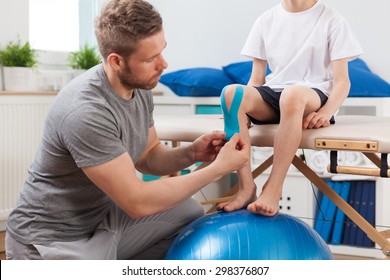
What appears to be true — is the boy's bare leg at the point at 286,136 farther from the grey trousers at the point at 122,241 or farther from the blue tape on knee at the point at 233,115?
the grey trousers at the point at 122,241

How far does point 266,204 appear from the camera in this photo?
195 cm

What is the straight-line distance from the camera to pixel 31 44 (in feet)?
12.2

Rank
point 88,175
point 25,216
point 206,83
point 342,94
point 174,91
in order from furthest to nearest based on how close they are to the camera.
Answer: point 174,91 → point 206,83 → point 342,94 → point 25,216 → point 88,175

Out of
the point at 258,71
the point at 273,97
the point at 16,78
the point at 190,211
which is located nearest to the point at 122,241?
the point at 190,211

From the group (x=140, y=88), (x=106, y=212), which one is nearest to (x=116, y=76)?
(x=140, y=88)

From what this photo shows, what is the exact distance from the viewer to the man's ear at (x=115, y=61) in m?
1.77

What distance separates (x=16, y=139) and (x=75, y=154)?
67.1 inches

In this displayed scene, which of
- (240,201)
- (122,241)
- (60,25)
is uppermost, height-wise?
(60,25)

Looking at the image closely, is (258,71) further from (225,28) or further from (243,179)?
(225,28)

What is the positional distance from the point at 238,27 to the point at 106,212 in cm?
223

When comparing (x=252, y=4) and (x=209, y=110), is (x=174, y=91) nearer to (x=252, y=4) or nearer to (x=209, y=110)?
(x=209, y=110)

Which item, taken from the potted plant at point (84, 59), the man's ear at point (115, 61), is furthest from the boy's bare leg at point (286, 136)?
the potted plant at point (84, 59)

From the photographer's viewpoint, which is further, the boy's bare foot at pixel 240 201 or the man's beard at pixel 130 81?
the boy's bare foot at pixel 240 201

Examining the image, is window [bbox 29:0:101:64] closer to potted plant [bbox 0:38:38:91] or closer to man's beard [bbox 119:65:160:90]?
potted plant [bbox 0:38:38:91]
